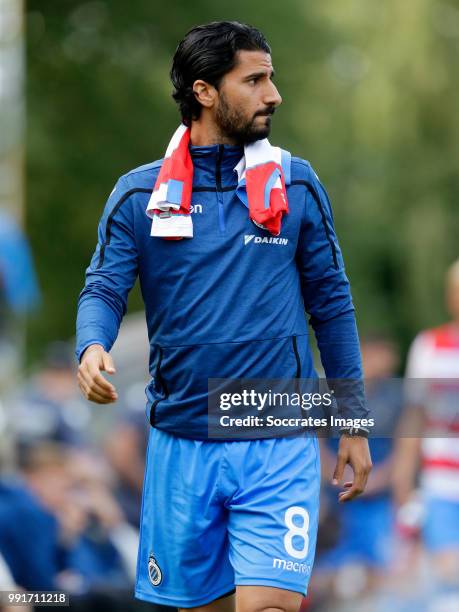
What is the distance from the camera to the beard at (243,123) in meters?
5.20

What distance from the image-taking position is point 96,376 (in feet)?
15.3

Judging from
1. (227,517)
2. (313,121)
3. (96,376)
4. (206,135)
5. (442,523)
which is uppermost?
(313,121)

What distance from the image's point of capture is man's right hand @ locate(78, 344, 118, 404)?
4625mm

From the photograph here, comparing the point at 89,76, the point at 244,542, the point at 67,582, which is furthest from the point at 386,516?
the point at 89,76

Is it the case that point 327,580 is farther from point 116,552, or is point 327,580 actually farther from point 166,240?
point 166,240

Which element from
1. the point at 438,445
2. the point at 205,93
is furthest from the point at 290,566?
the point at 438,445

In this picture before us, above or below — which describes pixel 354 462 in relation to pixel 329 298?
below

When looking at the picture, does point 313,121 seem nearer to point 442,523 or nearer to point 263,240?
point 442,523

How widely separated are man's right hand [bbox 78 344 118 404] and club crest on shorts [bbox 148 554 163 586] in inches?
34.0

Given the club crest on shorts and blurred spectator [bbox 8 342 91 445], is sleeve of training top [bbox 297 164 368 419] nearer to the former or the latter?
the club crest on shorts

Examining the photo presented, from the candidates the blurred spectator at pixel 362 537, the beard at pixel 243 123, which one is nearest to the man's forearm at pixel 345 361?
the beard at pixel 243 123

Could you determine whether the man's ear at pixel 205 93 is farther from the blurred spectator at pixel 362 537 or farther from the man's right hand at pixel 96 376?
the blurred spectator at pixel 362 537

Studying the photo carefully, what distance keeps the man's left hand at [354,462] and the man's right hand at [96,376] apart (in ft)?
3.32

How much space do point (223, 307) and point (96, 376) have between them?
0.66 m
